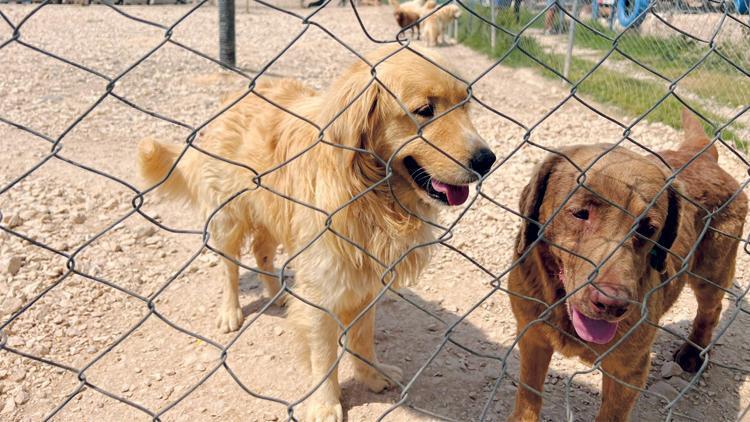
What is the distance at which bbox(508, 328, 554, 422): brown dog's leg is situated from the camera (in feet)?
9.47

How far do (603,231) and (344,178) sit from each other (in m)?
1.03

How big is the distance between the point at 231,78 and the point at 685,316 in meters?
6.59

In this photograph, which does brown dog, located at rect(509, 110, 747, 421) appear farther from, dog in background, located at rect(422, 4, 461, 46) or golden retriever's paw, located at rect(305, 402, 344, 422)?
dog in background, located at rect(422, 4, 461, 46)

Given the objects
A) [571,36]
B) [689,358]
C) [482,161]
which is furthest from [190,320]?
[571,36]

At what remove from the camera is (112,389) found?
3277 mm

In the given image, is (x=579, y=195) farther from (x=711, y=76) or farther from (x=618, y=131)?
(x=711, y=76)

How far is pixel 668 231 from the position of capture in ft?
8.58

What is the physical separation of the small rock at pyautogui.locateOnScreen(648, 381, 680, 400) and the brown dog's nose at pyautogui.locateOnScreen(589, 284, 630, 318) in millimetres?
1596

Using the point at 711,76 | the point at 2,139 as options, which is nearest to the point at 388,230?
the point at 2,139

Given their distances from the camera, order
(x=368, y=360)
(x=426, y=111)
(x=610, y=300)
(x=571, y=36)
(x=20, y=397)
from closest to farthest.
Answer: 1. (x=610, y=300)
2. (x=426, y=111)
3. (x=20, y=397)
4. (x=368, y=360)
5. (x=571, y=36)

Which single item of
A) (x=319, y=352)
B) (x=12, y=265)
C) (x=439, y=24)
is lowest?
(x=439, y=24)

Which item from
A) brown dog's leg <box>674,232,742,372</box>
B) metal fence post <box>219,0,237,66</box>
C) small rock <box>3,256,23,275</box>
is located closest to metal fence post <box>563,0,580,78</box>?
metal fence post <box>219,0,237,66</box>

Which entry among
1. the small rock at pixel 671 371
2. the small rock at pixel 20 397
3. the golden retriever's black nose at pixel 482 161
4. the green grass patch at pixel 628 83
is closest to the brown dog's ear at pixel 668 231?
the golden retriever's black nose at pixel 482 161

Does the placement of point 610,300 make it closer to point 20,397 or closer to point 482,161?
point 482,161
